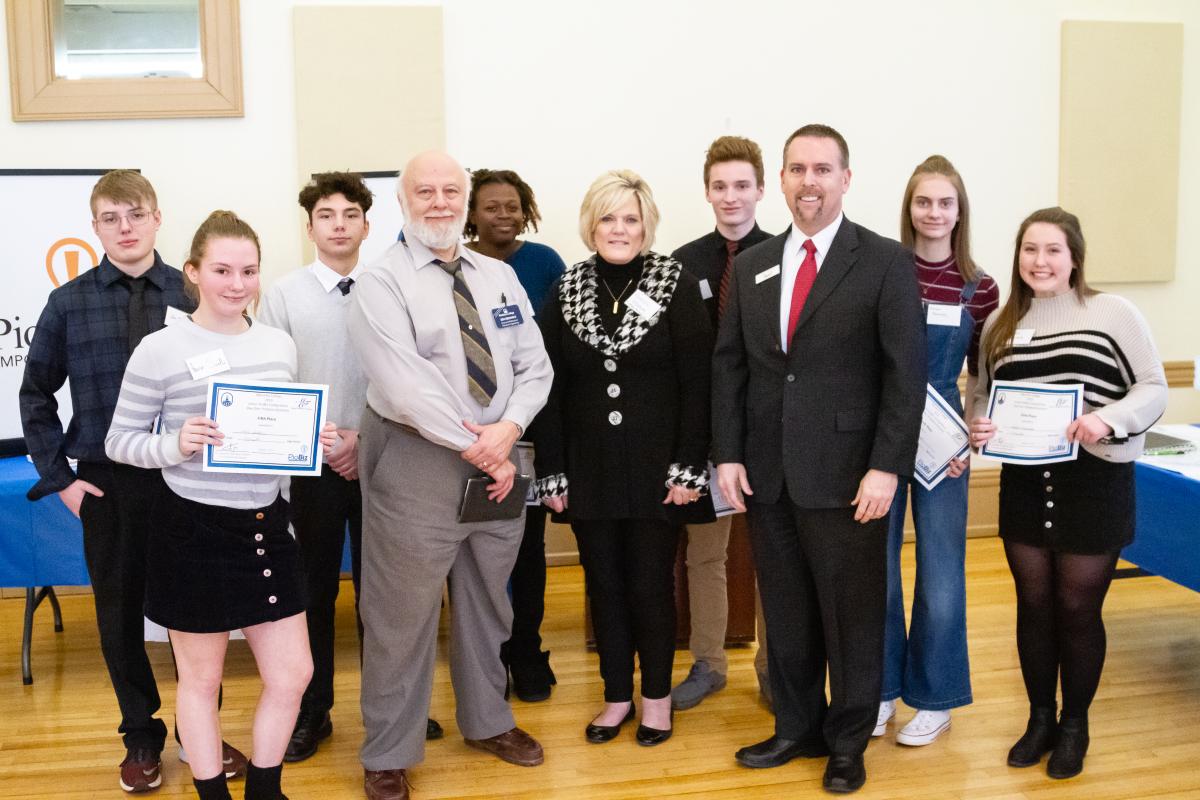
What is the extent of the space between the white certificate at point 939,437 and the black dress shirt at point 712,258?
0.76 metres

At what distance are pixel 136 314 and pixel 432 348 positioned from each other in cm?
83

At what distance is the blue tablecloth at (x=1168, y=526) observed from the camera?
11.6 feet

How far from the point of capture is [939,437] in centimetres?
301

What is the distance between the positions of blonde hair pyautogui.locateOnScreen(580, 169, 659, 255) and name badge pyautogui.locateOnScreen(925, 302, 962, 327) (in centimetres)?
83

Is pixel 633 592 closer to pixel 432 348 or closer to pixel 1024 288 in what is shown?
pixel 432 348

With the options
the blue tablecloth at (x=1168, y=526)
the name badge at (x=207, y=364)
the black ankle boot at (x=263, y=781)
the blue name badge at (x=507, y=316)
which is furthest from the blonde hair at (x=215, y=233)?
the blue tablecloth at (x=1168, y=526)

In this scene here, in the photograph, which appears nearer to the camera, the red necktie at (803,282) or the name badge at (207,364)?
the name badge at (207,364)

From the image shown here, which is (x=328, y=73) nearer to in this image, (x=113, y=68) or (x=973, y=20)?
(x=113, y=68)

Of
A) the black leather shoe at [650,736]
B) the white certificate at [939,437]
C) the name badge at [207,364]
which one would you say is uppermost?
the name badge at [207,364]

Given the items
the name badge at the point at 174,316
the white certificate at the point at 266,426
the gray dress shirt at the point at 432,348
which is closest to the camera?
the white certificate at the point at 266,426

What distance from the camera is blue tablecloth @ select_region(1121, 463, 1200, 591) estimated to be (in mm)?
3523

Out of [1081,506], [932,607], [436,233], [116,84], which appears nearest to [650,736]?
[932,607]

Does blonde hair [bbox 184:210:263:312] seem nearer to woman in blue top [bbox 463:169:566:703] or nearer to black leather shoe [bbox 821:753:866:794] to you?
woman in blue top [bbox 463:169:566:703]

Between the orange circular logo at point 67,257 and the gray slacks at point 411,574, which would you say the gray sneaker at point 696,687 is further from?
the orange circular logo at point 67,257
